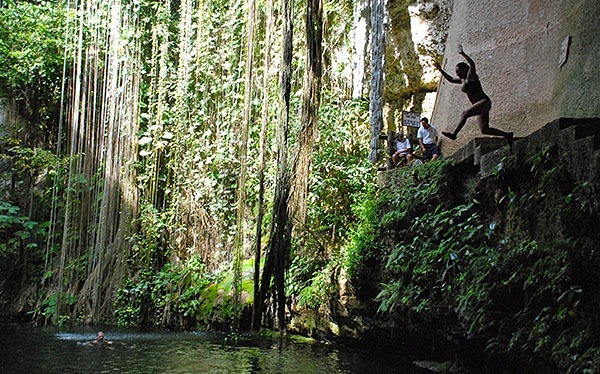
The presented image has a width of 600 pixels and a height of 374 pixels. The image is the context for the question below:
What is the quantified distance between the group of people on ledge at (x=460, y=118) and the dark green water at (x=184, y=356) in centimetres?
260

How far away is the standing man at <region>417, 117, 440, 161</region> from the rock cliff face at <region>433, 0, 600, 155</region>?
0.17 metres

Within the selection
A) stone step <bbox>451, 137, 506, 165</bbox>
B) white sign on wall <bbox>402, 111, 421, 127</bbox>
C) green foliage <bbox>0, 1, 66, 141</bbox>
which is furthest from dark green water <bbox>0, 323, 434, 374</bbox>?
green foliage <bbox>0, 1, 66, 141</bbox>

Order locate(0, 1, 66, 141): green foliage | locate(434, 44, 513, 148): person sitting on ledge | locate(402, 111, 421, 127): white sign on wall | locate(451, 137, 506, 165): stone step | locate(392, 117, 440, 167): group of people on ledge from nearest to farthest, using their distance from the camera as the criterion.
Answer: locate(451, 137, 506, 165): stone step → locate(434, 44, 513, 148): person sitting on ledge → locate(402, 111, 421, 127): white sign on wall → locate(392, 117, 440, 167): group of people on ledge → locate(0, 1, 66, 141): green foliage

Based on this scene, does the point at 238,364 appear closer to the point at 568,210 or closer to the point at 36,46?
the point at 568,210

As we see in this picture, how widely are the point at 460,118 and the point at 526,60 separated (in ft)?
5.79

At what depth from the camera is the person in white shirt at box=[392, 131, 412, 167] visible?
316 inches

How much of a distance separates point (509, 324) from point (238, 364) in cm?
330

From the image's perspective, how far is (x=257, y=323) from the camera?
7.27m

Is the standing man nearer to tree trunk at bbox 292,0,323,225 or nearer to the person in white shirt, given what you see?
the person in white shirt

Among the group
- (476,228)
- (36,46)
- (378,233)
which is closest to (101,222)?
(36,46)

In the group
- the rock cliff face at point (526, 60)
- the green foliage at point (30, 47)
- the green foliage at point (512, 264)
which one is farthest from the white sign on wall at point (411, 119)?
the green foliage at point (30, 47)

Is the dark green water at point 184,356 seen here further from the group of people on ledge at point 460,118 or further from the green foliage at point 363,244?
the group of people on ledge at point 460,118

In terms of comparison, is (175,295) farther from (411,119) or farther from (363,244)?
(411,119)

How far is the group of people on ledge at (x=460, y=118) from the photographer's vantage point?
5730 mm
